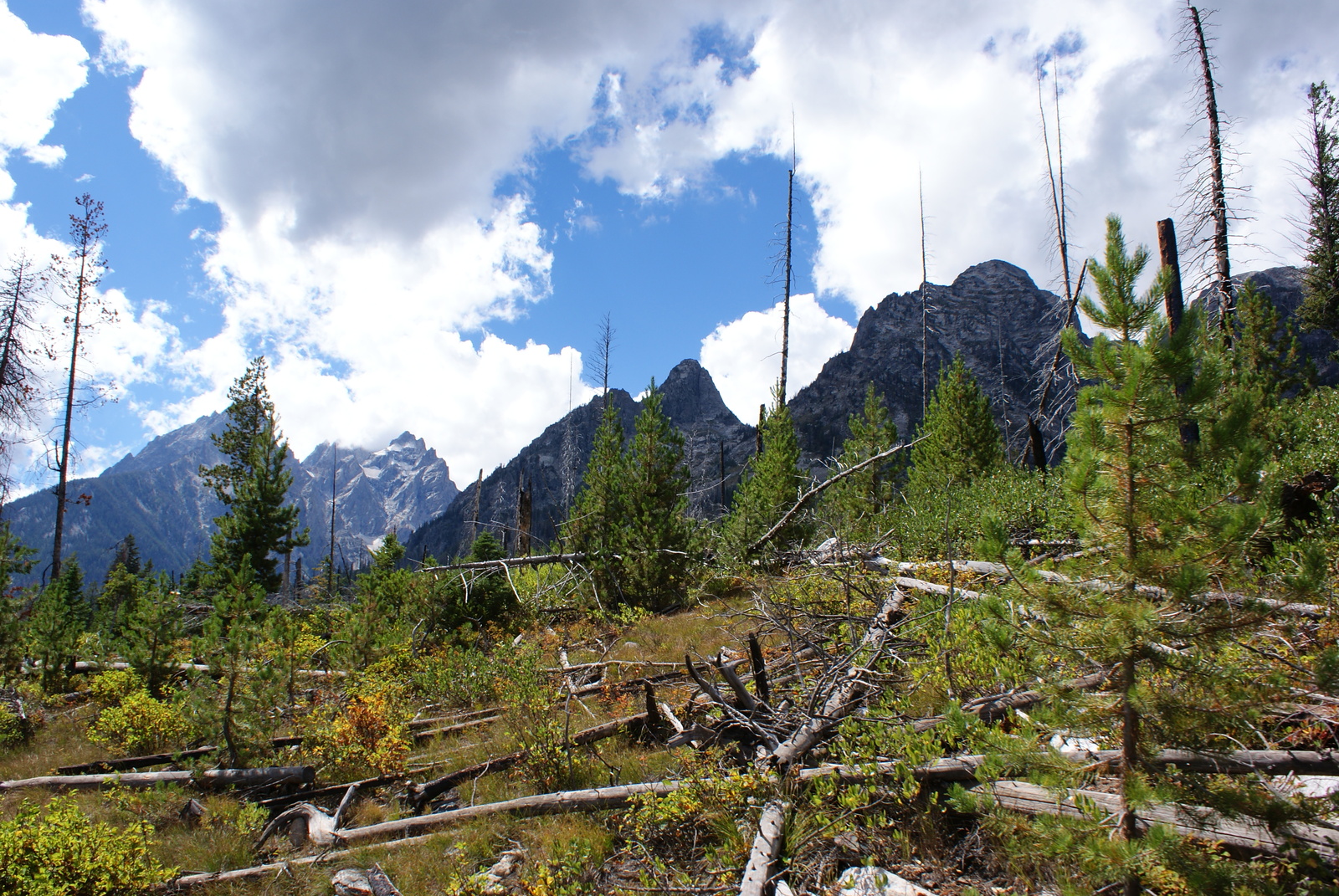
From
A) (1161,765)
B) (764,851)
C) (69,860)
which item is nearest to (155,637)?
(69,860)

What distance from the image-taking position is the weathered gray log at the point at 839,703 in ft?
13.9

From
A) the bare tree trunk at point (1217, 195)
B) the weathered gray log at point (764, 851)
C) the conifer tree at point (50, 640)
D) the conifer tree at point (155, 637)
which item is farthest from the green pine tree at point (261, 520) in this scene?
the bare tree trunk at point (1217, 195)

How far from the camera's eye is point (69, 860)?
3.69 meters

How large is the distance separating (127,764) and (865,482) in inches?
733

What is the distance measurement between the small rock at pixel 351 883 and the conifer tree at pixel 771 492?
8.69 m

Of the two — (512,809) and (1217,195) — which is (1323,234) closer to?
(1217,195)

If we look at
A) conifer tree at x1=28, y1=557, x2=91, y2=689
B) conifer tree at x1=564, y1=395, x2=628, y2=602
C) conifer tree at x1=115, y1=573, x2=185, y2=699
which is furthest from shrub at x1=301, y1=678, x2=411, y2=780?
conifer tree at x1=28, y1=557, x2=91, y2=689

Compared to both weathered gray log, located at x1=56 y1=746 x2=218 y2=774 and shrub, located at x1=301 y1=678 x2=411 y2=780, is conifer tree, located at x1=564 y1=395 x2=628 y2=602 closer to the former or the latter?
shrub, located at x1=301 y1=678 x2=411 y2=780

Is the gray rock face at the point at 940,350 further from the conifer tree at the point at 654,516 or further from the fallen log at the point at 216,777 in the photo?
the fallen log at the point at 216,777

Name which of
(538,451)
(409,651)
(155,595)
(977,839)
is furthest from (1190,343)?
(538,451)

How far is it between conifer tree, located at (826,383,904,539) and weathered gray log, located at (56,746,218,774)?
828 cm

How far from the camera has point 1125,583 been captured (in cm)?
240

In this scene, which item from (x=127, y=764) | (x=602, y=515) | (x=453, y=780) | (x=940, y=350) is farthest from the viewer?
(x=940, y=350)

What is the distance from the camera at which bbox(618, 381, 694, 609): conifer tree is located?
12.1 metres
